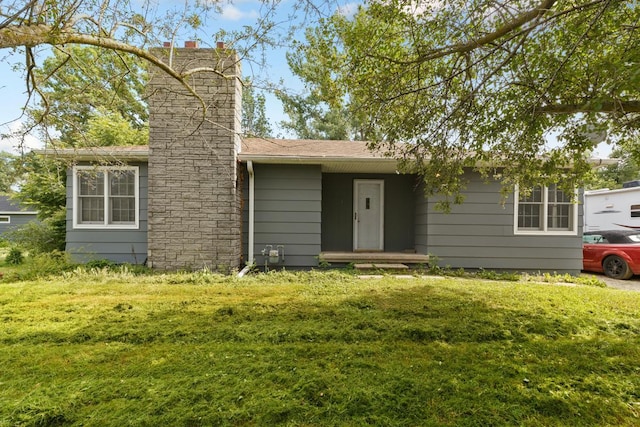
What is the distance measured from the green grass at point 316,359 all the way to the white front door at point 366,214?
12.5ft

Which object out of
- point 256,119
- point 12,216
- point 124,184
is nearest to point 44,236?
point 124,184

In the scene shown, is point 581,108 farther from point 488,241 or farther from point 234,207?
point 234,207

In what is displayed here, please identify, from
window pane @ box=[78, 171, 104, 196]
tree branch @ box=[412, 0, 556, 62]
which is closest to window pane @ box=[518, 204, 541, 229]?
tree branch @ box=[412, 0, 556, 62]

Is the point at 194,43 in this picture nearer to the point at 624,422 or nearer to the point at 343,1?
the point at 343,1

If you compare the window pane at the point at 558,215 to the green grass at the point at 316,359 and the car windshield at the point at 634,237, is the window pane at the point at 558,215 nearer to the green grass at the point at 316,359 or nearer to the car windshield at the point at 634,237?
the car windshield at the point at 634,237

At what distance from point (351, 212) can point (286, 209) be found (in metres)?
2.10

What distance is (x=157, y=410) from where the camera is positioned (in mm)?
1965

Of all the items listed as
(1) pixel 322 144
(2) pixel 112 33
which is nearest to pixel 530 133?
(2) pixel 112 33

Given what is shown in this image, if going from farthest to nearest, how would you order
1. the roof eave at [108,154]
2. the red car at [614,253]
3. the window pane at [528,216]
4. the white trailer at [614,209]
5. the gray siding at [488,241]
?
the white trailer at [614,209] < the red car at [614,253] < the window pane at [528,216] < the gray siding at [488,241] < the roof eave at [108,154]

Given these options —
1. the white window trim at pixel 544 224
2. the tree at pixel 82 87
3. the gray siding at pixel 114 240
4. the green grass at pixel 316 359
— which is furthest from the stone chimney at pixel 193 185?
the white window trim at pixel 544 224

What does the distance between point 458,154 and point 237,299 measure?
3846 millimetres

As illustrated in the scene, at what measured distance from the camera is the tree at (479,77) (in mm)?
3342

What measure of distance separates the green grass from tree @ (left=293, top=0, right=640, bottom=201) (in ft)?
6.83

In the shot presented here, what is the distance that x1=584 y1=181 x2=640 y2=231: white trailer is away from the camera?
9.95m
